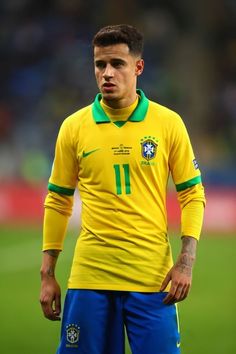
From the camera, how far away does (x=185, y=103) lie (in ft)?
61.8

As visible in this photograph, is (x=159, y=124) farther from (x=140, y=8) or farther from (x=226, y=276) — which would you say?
(x=140, y=8)

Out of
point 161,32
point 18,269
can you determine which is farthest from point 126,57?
point 161,32

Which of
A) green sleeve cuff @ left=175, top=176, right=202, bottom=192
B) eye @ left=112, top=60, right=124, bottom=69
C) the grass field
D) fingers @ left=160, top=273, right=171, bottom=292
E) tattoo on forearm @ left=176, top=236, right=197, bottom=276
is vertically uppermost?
eye @ left=112, top=60, right=124, bottom=69

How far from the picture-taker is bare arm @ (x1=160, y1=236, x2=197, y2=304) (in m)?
4.37

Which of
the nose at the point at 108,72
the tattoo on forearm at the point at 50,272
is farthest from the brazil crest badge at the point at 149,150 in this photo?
the tattoo on forearm at the point at 50,272

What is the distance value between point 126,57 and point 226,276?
7.22 m

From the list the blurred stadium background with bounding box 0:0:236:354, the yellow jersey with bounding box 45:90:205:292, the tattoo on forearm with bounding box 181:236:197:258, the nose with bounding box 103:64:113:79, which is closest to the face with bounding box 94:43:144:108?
the nose with bounding box 103:64:113:79

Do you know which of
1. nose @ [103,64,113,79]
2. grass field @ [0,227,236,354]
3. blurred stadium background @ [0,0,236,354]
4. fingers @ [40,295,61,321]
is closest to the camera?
nose @ [103,64,113,79]

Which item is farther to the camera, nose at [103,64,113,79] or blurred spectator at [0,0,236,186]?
blurred spectator at [0,0,236,186]

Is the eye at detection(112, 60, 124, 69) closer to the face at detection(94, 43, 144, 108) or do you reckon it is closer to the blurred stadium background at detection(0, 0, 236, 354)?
the face at detection(94, 43, 144, 108)

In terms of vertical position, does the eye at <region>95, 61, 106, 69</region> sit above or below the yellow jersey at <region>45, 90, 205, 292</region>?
above

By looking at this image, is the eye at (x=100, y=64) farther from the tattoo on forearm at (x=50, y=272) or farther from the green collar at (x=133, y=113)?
the tattoo on forearm at (x=50, y=272)

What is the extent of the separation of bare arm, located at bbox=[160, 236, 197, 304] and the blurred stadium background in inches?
363

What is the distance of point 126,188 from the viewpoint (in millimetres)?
4500
